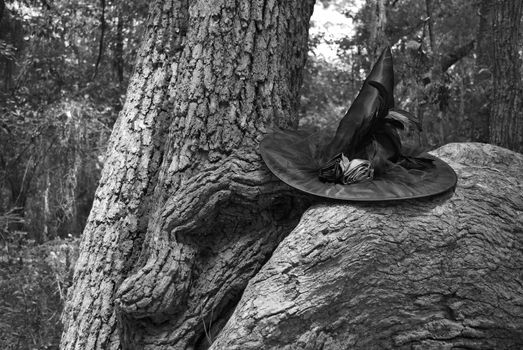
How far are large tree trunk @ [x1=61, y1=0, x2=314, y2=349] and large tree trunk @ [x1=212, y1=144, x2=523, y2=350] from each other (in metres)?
0.32

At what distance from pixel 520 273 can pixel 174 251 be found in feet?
4.69

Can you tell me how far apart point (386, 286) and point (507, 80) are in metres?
4.21

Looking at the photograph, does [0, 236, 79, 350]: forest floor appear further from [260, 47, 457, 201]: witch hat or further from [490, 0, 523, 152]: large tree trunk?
[490, 0, 523, 152]: large tree trunk

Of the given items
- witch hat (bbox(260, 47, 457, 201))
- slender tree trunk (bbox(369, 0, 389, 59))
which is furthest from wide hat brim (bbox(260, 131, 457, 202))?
slender tree trunk (bbox(369, 0, 389, 59))

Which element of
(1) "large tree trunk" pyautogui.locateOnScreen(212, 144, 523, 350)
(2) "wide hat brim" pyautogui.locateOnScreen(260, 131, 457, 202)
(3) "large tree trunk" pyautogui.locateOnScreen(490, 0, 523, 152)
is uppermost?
(3) "large tree trunk" pyautogui.locateOnScreen(490, 0, 523, 152)

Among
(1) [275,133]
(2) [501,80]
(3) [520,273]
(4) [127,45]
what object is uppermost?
(4) [127,45]

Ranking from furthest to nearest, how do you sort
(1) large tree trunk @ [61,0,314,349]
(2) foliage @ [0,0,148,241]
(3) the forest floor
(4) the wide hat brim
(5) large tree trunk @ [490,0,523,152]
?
1. (2) foliage @ [0,0,148,241]
2. (3) the forest floor
3. (5) large tree trunk @ [490,0,523,152]
4. (1) large tree trunk @ [61,0,314,349]
5. (4) the wide hat brim

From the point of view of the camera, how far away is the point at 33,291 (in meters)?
7.29

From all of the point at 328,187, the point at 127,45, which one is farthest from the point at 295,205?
the point at 127,45

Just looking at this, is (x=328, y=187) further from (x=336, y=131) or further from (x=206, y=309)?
(x=206, y=309)

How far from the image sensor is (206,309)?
10.1 feet

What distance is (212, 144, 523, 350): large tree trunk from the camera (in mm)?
2678

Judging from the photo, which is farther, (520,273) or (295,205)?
(295,205)

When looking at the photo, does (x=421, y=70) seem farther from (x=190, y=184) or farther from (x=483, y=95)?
(x=190, y=184)
